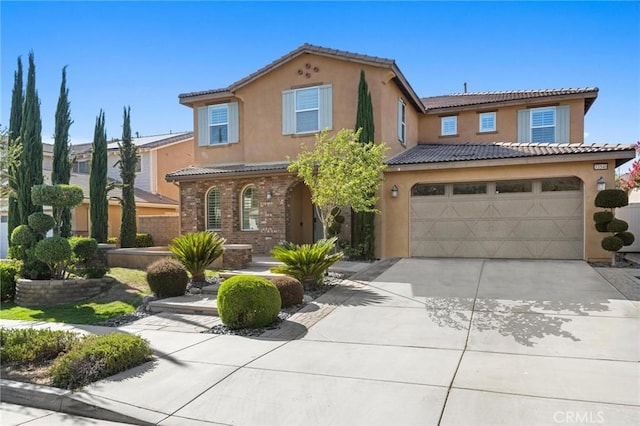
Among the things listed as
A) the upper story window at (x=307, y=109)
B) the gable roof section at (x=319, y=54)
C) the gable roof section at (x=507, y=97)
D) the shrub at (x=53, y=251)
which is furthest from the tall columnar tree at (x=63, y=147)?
the gable roof section at (x=507, y=97)

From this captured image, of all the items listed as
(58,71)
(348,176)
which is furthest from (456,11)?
(58,71)

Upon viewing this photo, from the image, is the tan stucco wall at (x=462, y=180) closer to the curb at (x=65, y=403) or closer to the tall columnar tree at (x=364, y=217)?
the tall columnar tree at (x=364, y=217)

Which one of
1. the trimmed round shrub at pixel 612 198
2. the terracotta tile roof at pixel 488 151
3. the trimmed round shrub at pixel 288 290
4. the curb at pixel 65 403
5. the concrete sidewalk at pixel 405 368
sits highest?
the terracotta tile roof at pixel 488 151

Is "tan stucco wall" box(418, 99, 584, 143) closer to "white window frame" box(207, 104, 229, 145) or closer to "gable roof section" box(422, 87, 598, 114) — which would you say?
"gable roof section" box(422, 87, 598, 114)

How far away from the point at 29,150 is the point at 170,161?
13456 millimetres

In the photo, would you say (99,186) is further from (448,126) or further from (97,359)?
(448,126)

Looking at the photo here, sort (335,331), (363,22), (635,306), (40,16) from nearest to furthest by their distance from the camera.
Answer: (335,331) < (635,306) < (40,16) < (363,22)

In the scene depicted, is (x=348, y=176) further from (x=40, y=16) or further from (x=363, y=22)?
(x=40, y=16)

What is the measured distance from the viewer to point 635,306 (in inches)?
323

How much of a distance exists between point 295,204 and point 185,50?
6.76 m

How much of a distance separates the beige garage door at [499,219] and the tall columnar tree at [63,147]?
11.8 m

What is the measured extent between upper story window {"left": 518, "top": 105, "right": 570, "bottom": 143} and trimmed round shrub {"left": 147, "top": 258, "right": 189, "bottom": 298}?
49.3ft

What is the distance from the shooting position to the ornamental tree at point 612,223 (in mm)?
12281

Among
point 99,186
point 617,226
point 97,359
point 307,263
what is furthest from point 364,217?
point 99,186
